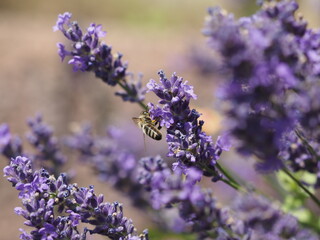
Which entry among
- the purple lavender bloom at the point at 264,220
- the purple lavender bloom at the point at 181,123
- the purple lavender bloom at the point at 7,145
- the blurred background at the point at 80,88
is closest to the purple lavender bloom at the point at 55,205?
the purple lavender bloom at the point at 181,123

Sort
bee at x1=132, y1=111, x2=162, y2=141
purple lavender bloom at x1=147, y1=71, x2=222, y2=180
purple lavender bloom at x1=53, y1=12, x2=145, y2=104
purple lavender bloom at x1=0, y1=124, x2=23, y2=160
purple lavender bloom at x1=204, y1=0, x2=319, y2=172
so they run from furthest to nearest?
purple lavender bloom at x1=0, y1=124, x2=23, y2=160 < bee at x1=132, y1=111, x2=162, y2=141 < purple lavender bloom at x1=53, y1=12, x2=145, y2=104 < purple lavender bloom at x1=147, y1=71, x2=222, y2=180 < purple lavender bloom at x1=204, y1=0, x2=319, y2=172

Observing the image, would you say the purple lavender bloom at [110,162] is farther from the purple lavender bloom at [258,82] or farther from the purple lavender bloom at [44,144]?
the purple lavender bloom at [258,82]

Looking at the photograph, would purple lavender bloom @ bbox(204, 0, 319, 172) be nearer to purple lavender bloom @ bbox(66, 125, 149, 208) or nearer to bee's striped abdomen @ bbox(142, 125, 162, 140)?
bee's striped abdomen @ bbox(142, 125, 162, 140)

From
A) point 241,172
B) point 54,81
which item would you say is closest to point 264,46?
point 241,172

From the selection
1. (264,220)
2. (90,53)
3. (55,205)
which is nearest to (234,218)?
(264,220)

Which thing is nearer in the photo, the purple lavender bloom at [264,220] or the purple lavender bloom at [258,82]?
the purple lavender bloom at [258,82]

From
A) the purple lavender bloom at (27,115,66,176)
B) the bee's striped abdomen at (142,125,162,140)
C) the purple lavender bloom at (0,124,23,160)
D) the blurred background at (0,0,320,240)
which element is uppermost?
the blurred background at (0,0,320,240)

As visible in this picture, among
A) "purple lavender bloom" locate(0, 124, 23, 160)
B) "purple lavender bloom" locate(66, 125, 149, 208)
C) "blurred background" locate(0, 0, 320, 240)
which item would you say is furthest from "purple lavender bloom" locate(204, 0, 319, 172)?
"blurred background" locate(0, 0, 320, 240)
